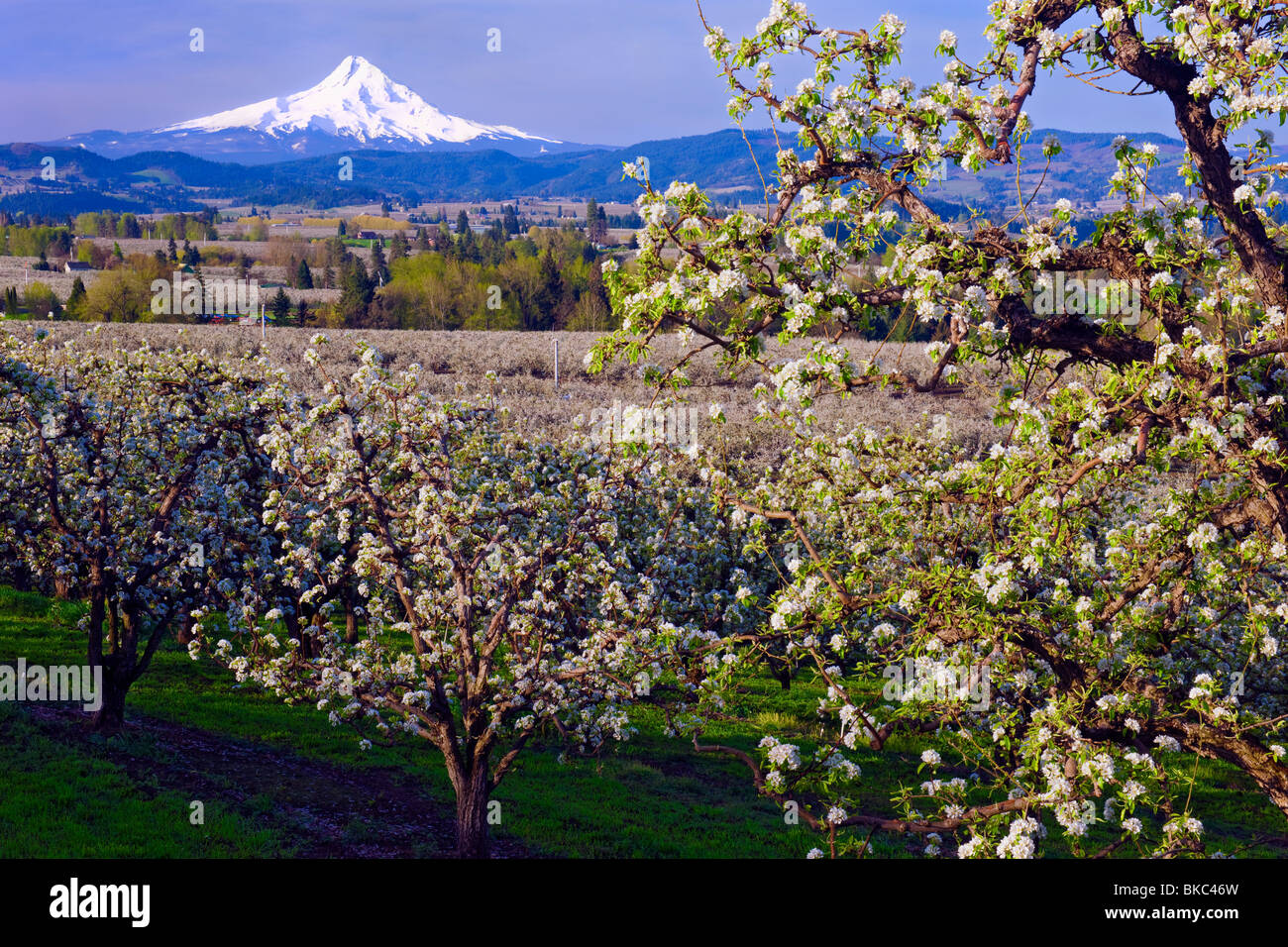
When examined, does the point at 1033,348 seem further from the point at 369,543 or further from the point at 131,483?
the point at 131,483

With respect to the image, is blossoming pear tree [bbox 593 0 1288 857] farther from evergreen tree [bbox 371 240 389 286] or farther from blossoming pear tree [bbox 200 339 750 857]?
evergreen tree [bbox 371 240 389 286]

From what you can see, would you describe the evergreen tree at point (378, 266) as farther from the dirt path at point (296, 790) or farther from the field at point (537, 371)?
the dirt path at point (296, 790)

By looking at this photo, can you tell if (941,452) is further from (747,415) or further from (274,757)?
(747,415)

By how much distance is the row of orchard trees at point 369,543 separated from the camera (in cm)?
1182

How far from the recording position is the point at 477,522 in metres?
13.9

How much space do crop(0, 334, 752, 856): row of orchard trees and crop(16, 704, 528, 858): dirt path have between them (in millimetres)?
1117

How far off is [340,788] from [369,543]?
5.25m

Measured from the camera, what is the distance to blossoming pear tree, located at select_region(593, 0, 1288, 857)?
789 centimetres

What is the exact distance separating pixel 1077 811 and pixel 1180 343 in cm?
387

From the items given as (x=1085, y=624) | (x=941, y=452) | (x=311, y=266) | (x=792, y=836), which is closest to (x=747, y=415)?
(x=941, y=452)

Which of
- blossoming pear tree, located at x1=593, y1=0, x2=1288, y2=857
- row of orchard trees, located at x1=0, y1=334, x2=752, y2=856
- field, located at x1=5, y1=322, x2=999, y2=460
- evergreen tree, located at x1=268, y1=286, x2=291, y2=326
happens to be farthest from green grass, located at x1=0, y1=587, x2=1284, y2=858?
evergreen tree, located at x1=268, y1=286, x2=291, y2=326

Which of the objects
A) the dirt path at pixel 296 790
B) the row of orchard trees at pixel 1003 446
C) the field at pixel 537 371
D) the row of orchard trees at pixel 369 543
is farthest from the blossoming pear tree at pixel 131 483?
the field at pixel 537 371

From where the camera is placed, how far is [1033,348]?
8.85 meters
